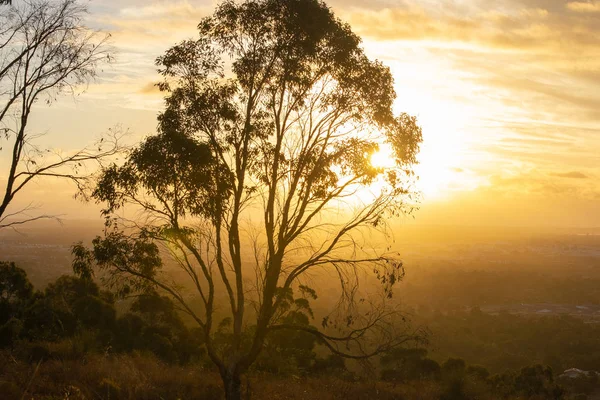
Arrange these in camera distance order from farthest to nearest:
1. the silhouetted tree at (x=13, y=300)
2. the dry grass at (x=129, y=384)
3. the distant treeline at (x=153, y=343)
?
the silhouetted tree at (x=13, y=300), the distant treeline at (x=153, y=343), the dry grass at (x=129, y=384)

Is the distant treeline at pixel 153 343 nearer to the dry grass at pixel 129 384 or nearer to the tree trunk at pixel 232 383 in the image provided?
the dry grass at pixel 129 384

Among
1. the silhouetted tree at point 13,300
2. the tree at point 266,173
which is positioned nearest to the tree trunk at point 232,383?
the tree at point 266,173

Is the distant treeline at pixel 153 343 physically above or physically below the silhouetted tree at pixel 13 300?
below

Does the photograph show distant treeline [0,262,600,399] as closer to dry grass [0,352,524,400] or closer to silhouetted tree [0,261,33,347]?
silhouetted tree [0,261,33,347]

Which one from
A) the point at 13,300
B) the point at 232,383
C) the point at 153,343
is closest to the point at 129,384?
the point at 232,383

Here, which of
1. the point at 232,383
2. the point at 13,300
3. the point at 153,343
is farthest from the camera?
the point at 153,343

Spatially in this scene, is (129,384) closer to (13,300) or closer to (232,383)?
(232,383)

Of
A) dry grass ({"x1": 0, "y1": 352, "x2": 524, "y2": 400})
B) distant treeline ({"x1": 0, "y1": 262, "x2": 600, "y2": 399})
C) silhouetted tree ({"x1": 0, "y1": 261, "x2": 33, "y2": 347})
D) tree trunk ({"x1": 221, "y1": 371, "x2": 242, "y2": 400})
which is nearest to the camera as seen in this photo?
dry grass ({"x1": 0, "y1": 352, "x2": 524, "y2": 400})

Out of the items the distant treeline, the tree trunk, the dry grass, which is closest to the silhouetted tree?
the distant treeline

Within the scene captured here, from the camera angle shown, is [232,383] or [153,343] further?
[153,343]

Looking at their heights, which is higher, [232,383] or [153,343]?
[232,383]

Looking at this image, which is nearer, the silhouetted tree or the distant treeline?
the distant treeline

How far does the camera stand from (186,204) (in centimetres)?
1335

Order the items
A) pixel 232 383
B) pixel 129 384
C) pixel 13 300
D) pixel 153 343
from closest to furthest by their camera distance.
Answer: pixel 232 383, pixel 129 384, pixel 13 300, pixel 153 343
